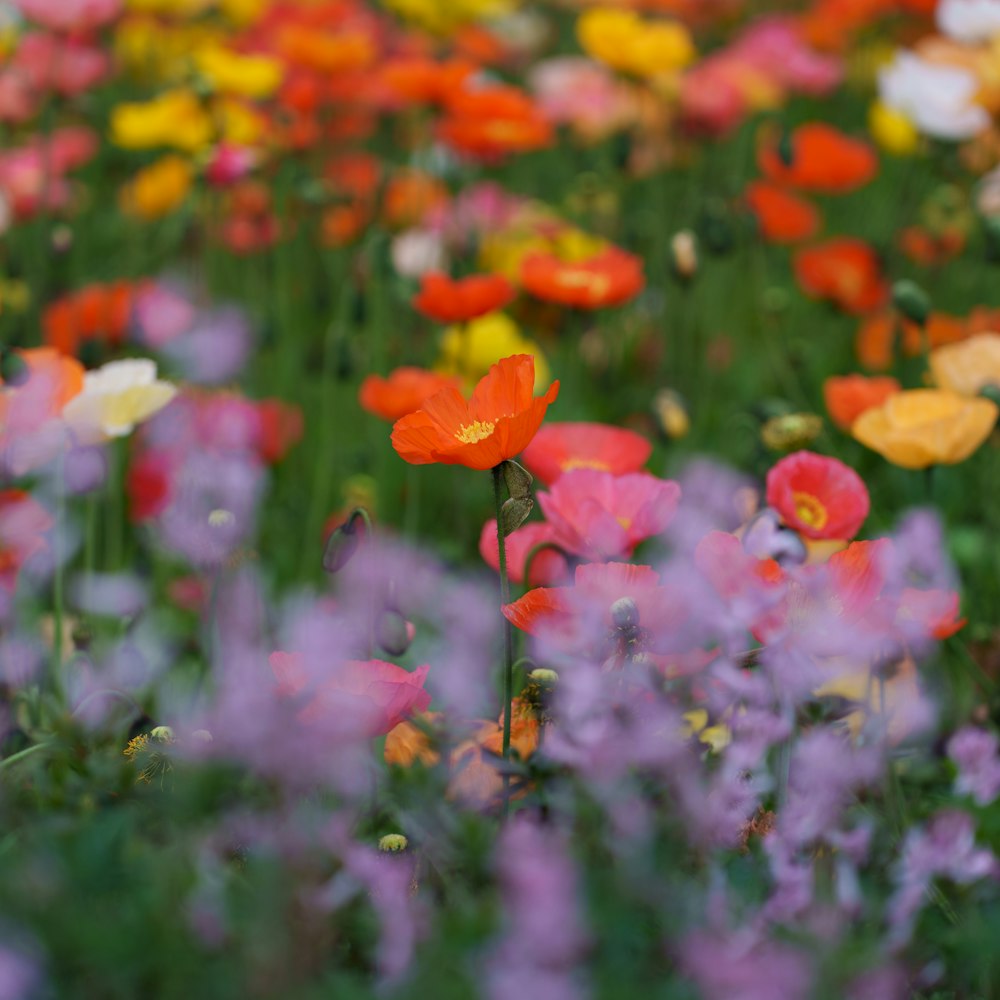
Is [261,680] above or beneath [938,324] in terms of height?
above

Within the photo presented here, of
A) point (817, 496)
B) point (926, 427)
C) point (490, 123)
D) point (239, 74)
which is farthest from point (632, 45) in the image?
point (817, 496)

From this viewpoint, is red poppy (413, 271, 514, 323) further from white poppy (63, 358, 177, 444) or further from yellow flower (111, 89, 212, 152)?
yellow flower (111, 89, 212, 152)

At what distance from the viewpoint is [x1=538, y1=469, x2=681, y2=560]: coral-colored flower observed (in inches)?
43.4

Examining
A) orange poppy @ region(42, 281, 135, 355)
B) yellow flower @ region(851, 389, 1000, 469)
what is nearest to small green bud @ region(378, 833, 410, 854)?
yellow flower @ region(851, 389, 1000, 469)

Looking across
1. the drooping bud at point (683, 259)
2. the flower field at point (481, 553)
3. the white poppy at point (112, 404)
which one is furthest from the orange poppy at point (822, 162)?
the white poppy at point (112, 404)

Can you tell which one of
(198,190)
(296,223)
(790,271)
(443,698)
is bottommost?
(790,271)

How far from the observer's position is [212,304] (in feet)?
8.86

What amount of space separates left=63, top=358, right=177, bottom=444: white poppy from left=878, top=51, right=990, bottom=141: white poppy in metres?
1.70

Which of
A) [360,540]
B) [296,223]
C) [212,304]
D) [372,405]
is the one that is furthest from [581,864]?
[296,223]

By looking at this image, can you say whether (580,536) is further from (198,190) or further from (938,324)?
(198,190)

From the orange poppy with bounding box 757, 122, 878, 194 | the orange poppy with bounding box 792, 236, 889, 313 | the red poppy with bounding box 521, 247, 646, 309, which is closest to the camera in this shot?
the red poppy with bounding box 521, 247, 646, 309

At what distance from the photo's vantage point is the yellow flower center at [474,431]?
45.6 inches

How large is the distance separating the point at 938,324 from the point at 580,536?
138 centimetres

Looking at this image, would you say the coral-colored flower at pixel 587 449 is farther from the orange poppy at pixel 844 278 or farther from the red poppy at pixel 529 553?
the orange poppy at pixel 844 278
